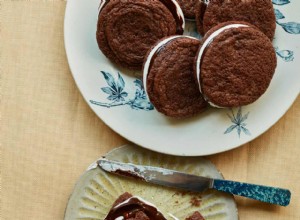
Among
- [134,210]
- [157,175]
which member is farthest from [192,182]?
[134,210]

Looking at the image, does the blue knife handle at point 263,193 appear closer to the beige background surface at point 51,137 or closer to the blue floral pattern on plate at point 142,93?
the beige background surface at point 51,137

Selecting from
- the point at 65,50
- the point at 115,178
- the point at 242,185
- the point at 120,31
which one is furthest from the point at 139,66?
the point at 242,185

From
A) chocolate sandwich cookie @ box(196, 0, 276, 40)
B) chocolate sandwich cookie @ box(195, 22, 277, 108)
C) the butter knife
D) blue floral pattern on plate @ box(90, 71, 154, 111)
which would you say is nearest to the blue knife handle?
the butter knife

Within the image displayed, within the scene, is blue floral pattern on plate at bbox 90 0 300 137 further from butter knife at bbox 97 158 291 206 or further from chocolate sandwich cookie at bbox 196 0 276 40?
butter knife at bbox 97 158 291 206

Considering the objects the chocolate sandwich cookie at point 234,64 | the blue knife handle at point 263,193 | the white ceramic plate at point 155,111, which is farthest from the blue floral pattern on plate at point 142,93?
the blue knife handle at point 263,193

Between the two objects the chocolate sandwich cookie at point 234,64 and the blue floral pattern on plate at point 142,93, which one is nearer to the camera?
the chocolate sandwich cookie at point 234,64

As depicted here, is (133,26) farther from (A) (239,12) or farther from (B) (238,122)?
(B) (238,122)
